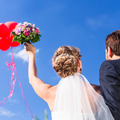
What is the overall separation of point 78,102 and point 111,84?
1.99 ft

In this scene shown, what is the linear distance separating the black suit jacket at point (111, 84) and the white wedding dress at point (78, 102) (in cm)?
11

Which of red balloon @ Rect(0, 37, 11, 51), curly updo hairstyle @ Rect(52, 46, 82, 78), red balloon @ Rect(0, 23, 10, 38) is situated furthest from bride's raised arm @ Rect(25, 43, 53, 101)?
red balloon @ Rect(0, 23, 10, 38)

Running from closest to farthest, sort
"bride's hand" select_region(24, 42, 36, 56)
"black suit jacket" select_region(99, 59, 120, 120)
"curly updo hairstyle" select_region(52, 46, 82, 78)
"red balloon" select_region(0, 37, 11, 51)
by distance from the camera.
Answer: "black suit jacket" select_region(99, 59, 120, 120) < "curly updo hairstyle" select_region(52, 46, 82, 78) < "bride's hand" select_region(24, 42, 36, 56) < "red balloon" select_region(0, 37, 11, 51)

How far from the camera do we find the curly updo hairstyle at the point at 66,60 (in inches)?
134

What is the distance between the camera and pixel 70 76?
3.54 m

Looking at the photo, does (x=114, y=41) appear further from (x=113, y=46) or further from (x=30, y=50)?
(x=30, y=50)

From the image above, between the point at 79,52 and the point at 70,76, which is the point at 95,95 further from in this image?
the point at 79,52

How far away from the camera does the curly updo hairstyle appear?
11.2 feet

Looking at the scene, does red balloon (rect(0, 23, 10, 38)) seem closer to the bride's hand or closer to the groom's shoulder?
the bride's hand

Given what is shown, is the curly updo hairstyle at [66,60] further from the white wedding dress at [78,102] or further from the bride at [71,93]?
the white wedding dress at [78,102]

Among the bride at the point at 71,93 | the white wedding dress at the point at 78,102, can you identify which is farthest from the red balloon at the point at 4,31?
the white wedding dress at the point at 78,102

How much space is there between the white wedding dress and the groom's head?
575 mm

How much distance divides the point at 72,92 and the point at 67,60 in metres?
0.54

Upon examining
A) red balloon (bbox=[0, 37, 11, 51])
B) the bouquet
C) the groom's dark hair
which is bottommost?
the groom's dark hair
